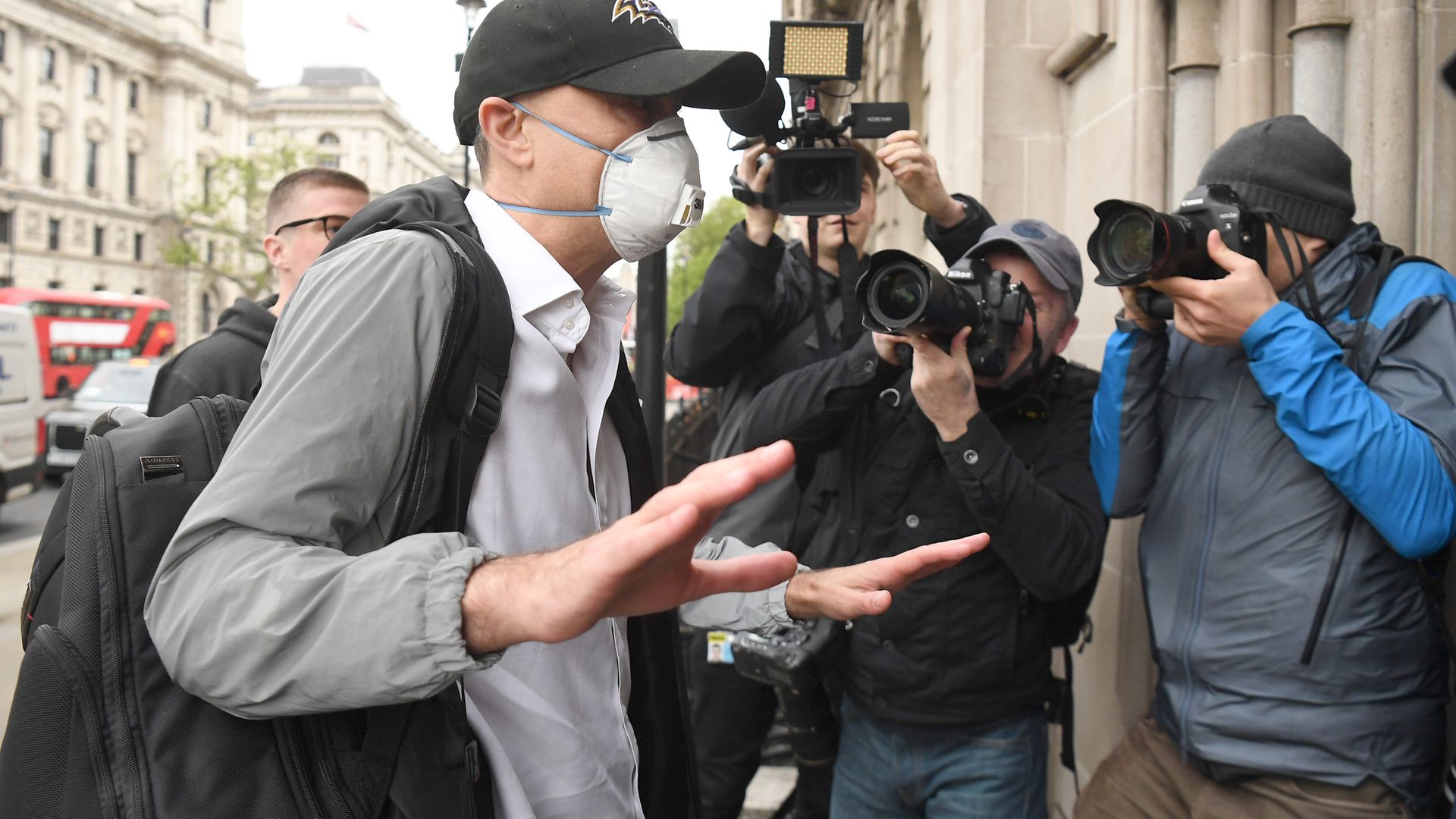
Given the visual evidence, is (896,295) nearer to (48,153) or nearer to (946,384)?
(946,384)

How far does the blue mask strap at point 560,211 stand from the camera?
1.64m

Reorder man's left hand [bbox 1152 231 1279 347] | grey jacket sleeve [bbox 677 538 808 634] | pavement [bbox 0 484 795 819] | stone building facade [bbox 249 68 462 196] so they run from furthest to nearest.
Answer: stone building facade [bbox 249 68 462 196]
pavement [bbox 0 484 795 819]
man's left hand [bbox 1152 231 1279 347]
grey jacket sleeve [bbox 677 538 808 634]

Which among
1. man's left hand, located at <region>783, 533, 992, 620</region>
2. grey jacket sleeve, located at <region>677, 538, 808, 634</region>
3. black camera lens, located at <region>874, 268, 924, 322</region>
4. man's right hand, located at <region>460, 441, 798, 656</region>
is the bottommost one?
grey jacket sleeve, located at <region>677, 538, 808, 634</region>

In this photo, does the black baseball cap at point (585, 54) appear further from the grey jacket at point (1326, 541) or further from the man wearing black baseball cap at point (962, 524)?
the grey jacket at point (1326, 541)

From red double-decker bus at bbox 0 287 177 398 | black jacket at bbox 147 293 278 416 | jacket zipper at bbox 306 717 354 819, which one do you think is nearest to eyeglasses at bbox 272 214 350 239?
black jacket at bbox 147 293 278 416

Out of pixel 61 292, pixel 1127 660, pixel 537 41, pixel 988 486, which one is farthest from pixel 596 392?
pixel 61 292

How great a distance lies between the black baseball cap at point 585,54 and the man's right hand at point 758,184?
1318mm

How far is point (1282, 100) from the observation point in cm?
307

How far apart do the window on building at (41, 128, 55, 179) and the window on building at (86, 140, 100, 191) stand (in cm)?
202

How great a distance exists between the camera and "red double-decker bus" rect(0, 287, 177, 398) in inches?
1038

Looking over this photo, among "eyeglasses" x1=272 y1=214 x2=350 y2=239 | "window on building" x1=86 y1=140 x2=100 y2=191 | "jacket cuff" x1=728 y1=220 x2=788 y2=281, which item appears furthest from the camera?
"window on building" x1=86 y1=140 x2=100 y2=191

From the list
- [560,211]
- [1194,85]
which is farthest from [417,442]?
[1194,85]

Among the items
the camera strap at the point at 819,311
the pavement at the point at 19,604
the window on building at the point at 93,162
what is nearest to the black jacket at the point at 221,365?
the pavement at the point at 19,604

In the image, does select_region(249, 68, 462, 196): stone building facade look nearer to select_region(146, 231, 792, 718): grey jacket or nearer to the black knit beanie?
the black knit beanie
